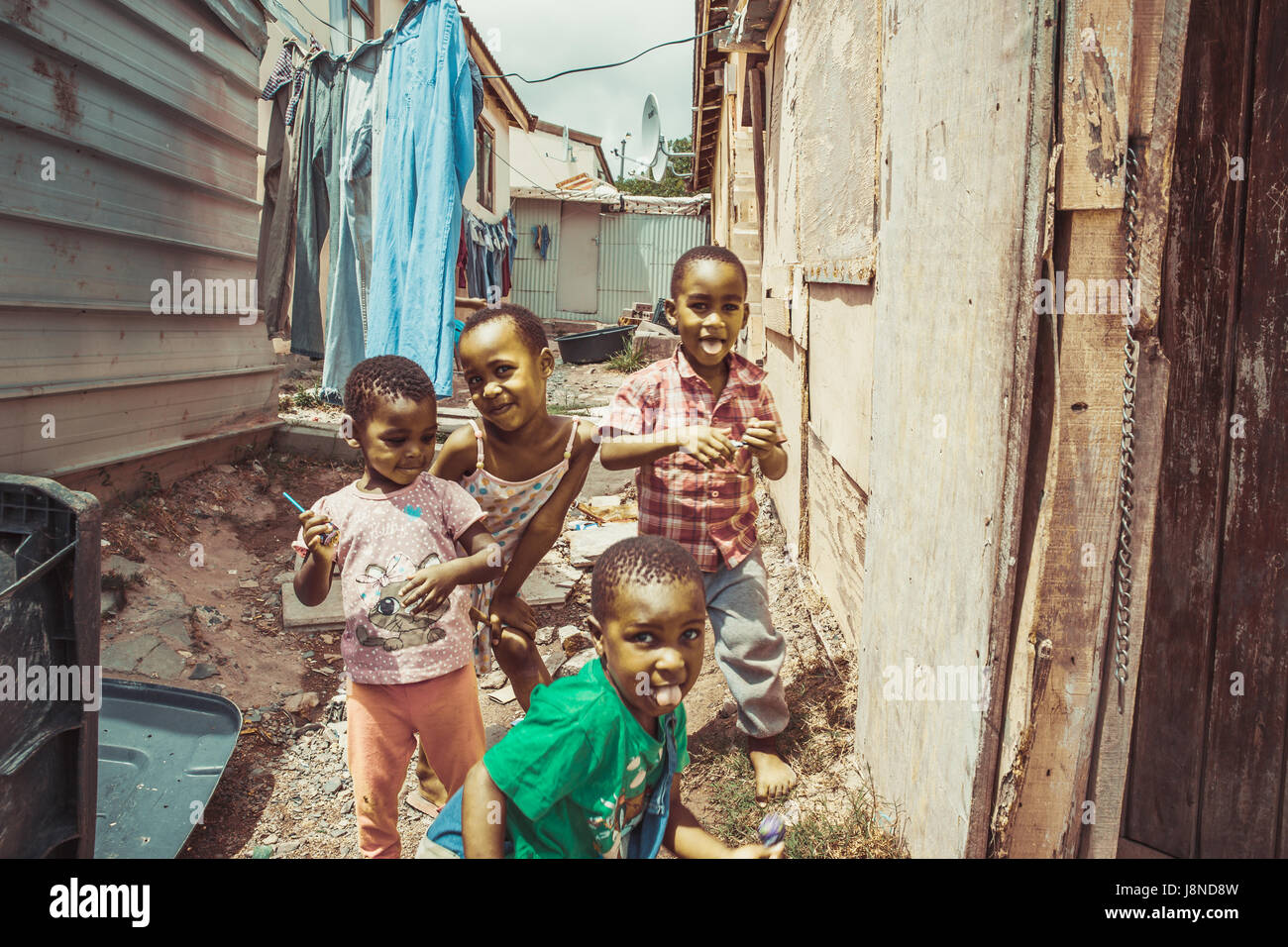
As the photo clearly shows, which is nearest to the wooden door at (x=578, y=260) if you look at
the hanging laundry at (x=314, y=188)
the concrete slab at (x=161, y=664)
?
the hanging laundry at (x=314, y=188)

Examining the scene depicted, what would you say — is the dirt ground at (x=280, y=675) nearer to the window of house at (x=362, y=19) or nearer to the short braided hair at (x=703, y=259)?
the short braided hair at (x=703, y=259)

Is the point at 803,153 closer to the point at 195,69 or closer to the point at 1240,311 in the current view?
the point at 1240,311

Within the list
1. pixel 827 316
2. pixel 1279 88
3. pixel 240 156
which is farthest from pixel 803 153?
pixel 240 156

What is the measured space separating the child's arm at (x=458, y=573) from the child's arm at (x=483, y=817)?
563 millimetres

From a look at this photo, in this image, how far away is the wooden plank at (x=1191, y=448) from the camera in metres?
1.89

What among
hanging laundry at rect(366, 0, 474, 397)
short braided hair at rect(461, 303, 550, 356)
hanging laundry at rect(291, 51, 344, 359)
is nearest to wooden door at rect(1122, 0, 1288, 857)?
short braided hair at rect(461, 303, 550, 356)

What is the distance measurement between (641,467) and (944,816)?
134 centimetres

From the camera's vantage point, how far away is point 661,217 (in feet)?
66.7

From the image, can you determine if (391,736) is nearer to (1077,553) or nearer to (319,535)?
(319,535)

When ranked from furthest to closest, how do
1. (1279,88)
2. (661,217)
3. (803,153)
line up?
(661,217) < (803,153) < (1279,88)

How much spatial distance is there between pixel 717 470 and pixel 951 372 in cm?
93

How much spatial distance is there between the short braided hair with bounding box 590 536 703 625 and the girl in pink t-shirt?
1.81 ft

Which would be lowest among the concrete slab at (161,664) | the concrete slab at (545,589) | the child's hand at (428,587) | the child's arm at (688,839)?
the concrete slab at (161,664)

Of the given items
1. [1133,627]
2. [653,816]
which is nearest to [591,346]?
[653,816]
